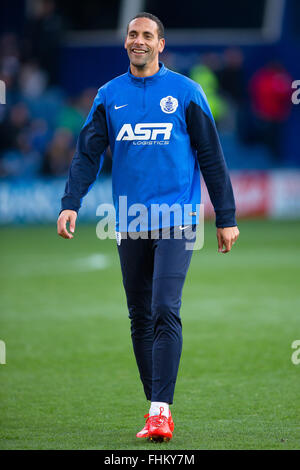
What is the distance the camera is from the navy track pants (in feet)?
18.3

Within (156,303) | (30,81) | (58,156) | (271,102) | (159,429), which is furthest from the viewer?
→ (30,81)

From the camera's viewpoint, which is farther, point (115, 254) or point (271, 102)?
point (271, 102)

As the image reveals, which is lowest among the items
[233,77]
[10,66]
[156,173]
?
[156,173]

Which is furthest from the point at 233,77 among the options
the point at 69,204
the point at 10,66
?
the point at 69,204

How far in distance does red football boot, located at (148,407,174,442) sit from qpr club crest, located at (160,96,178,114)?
1733mm

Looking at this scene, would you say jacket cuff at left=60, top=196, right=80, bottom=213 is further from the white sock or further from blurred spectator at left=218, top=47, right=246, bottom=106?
blurred spectator at left=218, top=47, right=246, bottom=106

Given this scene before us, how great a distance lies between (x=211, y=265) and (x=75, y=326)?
528cm

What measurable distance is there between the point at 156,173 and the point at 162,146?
16cm

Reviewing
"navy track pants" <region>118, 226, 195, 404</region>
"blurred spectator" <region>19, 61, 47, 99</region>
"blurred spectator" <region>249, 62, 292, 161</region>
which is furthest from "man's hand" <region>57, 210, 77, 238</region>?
"blurred spectator" <region>19, 61, 47, 99</region>

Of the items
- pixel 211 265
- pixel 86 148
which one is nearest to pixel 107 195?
pixel 211 265

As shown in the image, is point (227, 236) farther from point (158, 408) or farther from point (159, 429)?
point (159, 429)

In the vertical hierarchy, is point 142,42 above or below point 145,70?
above

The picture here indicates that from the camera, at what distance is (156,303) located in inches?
220
